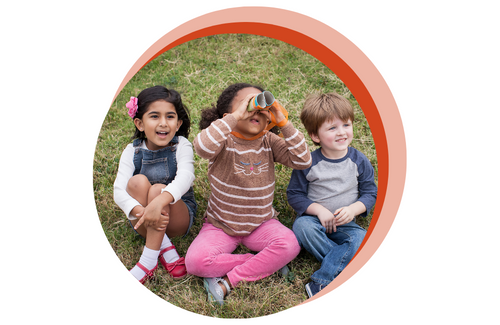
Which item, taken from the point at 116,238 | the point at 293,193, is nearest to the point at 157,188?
the point at 116,238

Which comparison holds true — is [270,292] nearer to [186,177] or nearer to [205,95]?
[186,177]

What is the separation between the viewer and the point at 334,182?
261cm

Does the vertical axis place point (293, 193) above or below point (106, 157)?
below

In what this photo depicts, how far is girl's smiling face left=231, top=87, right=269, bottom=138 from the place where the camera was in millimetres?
2250

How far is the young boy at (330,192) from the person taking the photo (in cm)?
249

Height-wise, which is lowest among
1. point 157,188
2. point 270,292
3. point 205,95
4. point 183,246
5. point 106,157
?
point 270,292

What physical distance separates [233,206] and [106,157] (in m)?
1.48

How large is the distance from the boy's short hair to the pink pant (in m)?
0.73

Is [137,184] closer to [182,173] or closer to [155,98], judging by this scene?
[182,173]

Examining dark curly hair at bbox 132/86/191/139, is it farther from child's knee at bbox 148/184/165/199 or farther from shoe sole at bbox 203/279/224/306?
shoe sole at bbox 203/279/224/306

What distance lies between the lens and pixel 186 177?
2408 millimetres

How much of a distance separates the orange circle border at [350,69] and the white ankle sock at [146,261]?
103cm

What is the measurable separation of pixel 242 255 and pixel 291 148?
0.79 meters

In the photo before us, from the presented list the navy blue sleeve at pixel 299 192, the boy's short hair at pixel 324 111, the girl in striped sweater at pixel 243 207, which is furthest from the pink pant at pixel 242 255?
the boy's short hair at pixel 324 111
